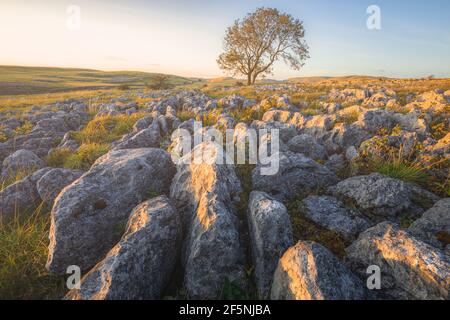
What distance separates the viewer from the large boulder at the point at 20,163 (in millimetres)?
9172

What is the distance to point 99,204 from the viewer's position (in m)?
5.72

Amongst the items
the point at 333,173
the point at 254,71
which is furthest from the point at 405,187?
the point at 254,71

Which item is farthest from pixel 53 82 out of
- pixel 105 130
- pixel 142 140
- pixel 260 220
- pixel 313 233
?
pixel 313 233

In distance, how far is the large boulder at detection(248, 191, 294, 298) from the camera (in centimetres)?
438

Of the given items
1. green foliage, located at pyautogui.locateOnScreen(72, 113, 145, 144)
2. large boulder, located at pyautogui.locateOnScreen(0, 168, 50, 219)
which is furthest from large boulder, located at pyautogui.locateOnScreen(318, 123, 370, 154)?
green foliage, located at pyautogui.locateOnScreen(72, 113, 145, 144)

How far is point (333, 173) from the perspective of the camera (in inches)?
286

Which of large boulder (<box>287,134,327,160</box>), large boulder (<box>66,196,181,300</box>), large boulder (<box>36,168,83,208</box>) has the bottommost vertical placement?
large boulder (<box>66,196,181,300</box>)

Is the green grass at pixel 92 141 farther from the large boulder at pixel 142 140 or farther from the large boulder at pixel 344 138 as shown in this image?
the large boulder at pixel 344 138

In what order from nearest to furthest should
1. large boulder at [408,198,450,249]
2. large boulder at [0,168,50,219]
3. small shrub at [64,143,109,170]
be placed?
large boulder at [408,198,450,249], large boulder at [0,168,50,219], small shrub at [64,143,109,170]

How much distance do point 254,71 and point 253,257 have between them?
183ft

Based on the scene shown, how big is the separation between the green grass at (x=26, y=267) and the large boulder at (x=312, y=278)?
4.10 metres

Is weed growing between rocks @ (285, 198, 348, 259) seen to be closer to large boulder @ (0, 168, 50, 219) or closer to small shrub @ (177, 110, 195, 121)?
large boulder @ (0, 168, 50, 219)

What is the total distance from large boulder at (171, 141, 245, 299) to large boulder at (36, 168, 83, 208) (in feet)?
11.3

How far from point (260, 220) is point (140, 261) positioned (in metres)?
2.29
